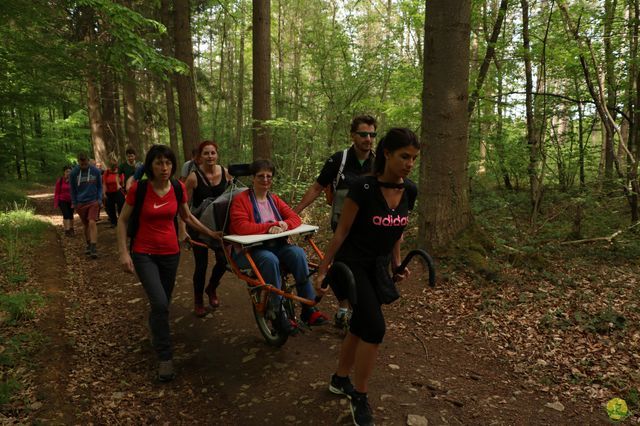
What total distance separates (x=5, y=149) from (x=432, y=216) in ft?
83.7

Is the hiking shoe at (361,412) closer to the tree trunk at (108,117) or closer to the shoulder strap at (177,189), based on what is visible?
the shoulder strap at (177,189)

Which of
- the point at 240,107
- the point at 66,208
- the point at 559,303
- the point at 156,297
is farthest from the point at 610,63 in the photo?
the point at 240,107

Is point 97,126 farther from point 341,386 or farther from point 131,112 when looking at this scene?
point 341,386

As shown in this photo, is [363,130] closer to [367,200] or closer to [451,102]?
[367,200]

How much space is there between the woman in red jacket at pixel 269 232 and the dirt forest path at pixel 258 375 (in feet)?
1.93

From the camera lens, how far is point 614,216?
8781 mm

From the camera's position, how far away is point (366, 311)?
294 centimetres

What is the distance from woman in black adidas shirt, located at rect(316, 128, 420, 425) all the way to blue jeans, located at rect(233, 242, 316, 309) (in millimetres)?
1175

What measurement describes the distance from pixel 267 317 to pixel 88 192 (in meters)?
6.79

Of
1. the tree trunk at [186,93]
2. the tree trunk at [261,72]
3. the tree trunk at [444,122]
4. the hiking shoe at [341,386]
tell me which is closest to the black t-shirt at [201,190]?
the hiking shoe at [341,386]

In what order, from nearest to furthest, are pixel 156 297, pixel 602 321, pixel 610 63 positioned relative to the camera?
pixel 156 297 → pixel 602 321 → pixel 610 63

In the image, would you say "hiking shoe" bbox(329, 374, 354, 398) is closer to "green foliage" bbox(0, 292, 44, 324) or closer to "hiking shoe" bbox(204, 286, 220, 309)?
"hiking shoe" bbox(204, 286, 220, 309)

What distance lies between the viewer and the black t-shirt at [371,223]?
290cm

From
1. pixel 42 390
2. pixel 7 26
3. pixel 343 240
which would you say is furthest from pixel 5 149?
pixel 343 240
